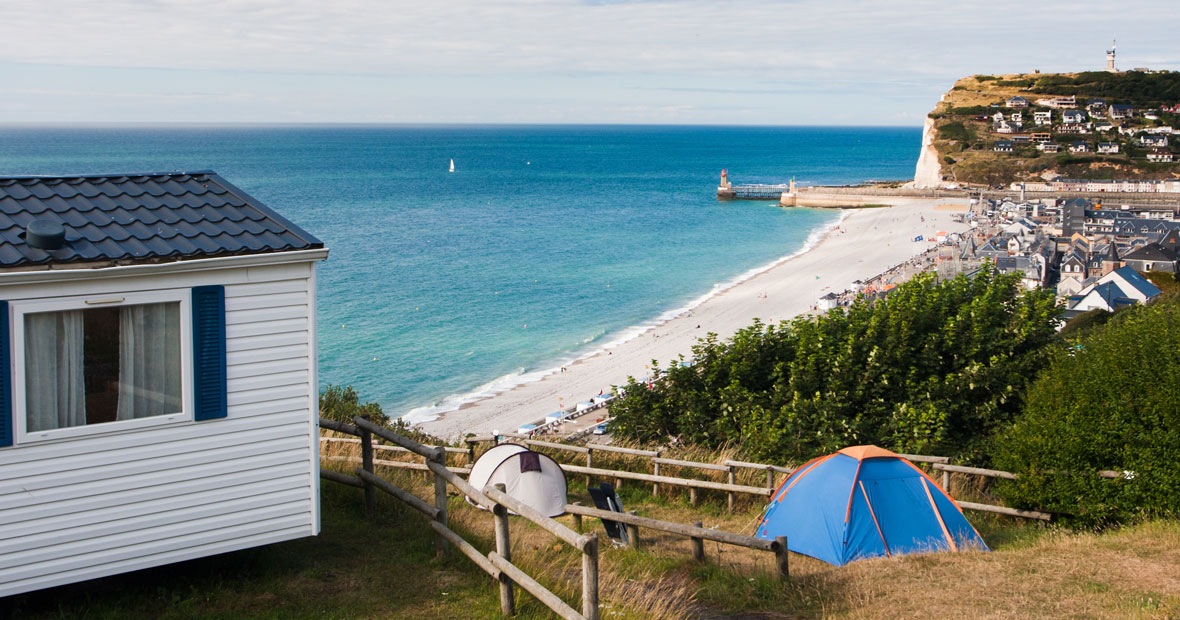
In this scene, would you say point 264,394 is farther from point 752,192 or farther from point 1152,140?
point 1152,140

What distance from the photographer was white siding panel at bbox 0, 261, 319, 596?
239 inches

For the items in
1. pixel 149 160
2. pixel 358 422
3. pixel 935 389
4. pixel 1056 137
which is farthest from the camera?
pixel 149 160

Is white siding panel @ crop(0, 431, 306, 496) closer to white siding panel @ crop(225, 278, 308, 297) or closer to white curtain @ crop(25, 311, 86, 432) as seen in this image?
white curtain @ crop(25, 311, 86, 432)

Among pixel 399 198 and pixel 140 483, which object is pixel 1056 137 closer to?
pixel 399 198

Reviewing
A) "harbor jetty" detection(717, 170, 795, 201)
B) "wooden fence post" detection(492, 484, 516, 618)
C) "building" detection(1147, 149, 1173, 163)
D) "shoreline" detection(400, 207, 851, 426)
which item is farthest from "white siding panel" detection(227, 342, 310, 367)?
"building" detection(1147, 149, 1173, 163)

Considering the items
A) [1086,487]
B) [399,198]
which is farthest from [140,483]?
[399,198]

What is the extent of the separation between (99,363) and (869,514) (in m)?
7.26

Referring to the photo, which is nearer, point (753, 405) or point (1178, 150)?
point (753, 405)

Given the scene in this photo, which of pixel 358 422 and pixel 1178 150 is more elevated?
pixel 1178 150

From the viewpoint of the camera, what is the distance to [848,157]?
19875 centimetres

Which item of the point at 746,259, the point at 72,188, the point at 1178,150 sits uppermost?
the point at 1178,150

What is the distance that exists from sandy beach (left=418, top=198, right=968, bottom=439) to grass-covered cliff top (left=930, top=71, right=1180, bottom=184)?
28.8 meters

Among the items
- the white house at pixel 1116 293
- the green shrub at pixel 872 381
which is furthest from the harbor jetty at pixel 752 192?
the green shrub at pixel 872 381

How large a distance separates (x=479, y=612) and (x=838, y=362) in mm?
9633
